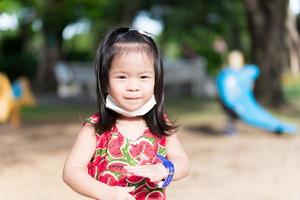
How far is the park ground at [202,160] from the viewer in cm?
543

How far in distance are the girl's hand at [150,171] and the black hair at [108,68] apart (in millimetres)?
260

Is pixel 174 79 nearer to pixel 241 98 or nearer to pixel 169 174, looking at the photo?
pixel 241 98

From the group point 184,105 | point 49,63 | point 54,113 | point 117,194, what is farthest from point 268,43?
point 49,63

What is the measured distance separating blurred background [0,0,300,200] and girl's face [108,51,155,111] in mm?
248

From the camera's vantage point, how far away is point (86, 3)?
18.0 m

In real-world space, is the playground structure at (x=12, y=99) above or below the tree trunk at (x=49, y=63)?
above

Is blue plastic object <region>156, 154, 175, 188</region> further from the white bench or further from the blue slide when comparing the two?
the white bench

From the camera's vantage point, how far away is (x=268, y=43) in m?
12.2

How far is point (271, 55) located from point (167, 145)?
33.4ft

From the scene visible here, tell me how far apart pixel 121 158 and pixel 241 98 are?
7.29 m

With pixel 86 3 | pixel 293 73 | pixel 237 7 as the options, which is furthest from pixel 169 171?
pixel 293 73

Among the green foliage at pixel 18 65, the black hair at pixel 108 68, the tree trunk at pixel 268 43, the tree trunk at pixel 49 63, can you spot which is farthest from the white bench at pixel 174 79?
the black hair at pixel 108 68

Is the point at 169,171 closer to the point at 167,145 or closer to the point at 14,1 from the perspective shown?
the point at 167,145

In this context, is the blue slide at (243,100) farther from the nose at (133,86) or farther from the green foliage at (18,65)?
the green foliage at (18,65)
